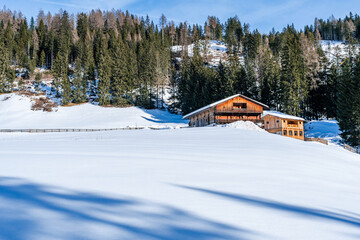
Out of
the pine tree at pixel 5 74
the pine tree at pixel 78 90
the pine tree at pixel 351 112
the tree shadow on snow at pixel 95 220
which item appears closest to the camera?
the tree shadow on snow at pixel 95 220

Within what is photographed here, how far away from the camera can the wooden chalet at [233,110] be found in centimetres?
4081

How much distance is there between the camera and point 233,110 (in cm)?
4103

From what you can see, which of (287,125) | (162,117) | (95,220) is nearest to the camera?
(95,220)

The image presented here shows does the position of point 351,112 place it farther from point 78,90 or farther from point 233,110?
point 78,90

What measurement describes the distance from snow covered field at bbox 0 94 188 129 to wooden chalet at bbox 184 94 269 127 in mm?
9633

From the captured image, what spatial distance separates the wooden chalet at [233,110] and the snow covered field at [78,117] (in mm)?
9633

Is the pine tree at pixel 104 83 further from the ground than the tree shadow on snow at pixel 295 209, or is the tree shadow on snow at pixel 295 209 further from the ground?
the pine tree at pixel 104 83

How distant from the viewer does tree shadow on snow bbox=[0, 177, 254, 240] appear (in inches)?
91.4

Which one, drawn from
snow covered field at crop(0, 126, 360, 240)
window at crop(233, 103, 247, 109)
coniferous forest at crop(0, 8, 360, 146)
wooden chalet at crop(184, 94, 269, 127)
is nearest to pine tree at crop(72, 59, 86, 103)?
coniferous forest at crop(0, 8, 360, 146)

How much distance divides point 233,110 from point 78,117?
33240 mm

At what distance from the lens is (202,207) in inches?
125

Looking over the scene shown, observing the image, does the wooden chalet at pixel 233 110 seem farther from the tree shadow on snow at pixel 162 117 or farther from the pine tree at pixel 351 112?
the tree shadow on snow at pixel 162 117

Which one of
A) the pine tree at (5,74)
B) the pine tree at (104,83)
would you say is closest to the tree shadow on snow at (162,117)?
the pine tree at (104,83)

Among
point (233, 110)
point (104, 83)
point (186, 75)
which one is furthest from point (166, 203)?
point (186, 75)
